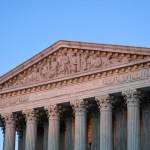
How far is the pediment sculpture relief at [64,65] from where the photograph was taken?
1834 inches

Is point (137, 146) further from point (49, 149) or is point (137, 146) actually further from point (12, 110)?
point (12, 110)

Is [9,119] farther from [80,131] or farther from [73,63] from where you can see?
[73,63]

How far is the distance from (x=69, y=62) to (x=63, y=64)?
Result: 725 mm

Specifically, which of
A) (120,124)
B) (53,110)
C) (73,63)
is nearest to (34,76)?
(53,110)

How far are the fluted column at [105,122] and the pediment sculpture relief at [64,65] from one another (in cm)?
305

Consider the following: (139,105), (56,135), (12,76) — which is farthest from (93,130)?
(12,76)

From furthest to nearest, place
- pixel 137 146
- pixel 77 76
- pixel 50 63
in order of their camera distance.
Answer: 1. pixel 50 63
2. pixel 77 76
3. pixel 137 146

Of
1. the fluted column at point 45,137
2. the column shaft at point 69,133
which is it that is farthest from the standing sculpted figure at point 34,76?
the fluted column at point 45,137

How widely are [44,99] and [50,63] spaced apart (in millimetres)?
3550

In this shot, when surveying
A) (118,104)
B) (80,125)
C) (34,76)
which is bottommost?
(80,125)

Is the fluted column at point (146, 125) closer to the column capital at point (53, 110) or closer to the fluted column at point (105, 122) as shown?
the fluted column at point (105, 122)

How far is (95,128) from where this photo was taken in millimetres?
49469

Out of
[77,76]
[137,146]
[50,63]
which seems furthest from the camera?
[50,63]

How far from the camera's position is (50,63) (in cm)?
5088
